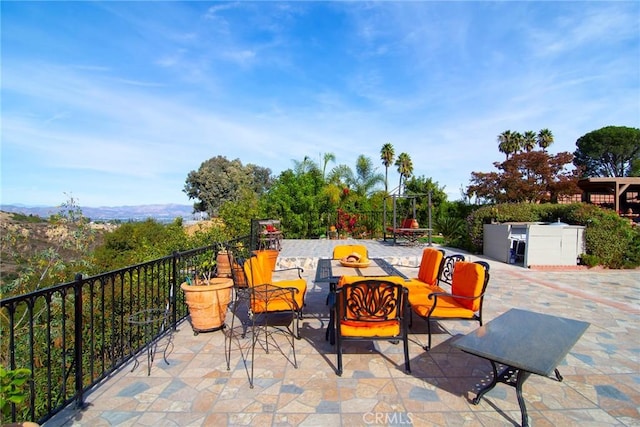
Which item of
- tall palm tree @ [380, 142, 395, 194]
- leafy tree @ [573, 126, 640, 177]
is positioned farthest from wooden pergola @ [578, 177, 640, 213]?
tall palm tree @ [380, 142, 395, 194]

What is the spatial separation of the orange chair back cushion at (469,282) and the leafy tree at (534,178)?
1400 cm

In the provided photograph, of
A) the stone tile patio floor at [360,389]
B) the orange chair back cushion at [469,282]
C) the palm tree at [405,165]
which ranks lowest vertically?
the stone tile patio floor at [360,389]

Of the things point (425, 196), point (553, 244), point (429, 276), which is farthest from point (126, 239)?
point (553, 244)

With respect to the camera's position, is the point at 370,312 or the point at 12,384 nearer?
the point at 12,384

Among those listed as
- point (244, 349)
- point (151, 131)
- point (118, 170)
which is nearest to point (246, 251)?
point (244, 349)

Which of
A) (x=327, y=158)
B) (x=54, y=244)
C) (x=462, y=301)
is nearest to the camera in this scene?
(x=462, y=301)

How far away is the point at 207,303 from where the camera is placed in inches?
148

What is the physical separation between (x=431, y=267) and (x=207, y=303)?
2.73 meters

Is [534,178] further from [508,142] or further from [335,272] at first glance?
[335,272]

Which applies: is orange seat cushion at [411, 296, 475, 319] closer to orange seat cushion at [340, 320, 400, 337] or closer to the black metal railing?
orange seat cushion at [340, 320, 400, 337]

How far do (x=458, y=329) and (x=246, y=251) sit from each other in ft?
16.1

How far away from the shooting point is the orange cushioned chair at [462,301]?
10.6 ft

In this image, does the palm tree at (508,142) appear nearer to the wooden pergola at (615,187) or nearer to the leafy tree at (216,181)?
the wooden pergola at (615,187)

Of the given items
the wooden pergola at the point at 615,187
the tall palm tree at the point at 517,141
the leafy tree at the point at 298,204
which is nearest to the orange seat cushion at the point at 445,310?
the leafy tree at the point at 298,204
